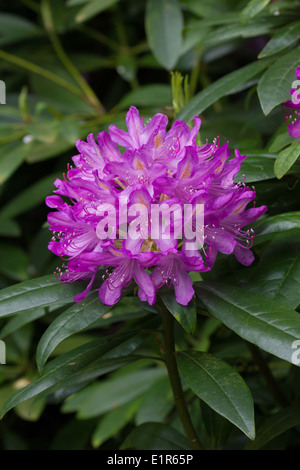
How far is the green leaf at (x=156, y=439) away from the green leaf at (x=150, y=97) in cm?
103

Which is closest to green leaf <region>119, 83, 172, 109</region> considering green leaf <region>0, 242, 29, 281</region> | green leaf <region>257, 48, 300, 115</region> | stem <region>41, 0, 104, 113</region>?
stem <region>41, 0, 104, 113</region>

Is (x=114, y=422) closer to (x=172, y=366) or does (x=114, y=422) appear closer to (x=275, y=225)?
(x=172, y=366)

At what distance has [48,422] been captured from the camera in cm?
204

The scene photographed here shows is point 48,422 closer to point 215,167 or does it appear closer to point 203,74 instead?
point 203,74

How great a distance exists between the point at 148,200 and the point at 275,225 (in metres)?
0.22

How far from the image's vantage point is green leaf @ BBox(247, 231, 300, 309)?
2.78 feet

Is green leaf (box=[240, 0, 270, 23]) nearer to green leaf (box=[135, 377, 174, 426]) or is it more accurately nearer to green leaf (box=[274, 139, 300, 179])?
green leaf (box=[274, 139, 300, 179])

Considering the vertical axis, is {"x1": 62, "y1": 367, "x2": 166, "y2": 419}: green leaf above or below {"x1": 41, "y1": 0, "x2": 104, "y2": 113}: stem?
below

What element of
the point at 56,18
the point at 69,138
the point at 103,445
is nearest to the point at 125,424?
the point at 103,445

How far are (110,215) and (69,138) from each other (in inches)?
31.1

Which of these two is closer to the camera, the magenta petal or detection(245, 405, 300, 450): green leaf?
the magenta petal

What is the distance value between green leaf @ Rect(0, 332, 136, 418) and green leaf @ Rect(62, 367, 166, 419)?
70cm

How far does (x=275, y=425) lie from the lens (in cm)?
100

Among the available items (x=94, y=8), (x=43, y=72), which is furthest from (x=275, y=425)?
(x=43, y=72)
